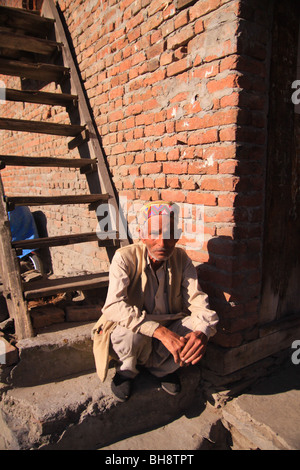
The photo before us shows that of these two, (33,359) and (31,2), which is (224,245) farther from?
(31,2)

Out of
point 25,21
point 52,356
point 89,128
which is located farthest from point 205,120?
point 25,21

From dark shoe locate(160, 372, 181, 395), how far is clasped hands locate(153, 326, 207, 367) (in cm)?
35

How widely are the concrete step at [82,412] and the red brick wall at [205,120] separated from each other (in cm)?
60

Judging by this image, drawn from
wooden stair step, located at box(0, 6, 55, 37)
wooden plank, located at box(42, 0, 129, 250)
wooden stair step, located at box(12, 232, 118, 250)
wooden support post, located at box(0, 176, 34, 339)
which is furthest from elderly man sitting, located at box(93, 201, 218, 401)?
wooden stair step, located at box(0, 6, 55, 37)

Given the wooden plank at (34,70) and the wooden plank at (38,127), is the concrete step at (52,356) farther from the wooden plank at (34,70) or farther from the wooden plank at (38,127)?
the wooden plank at (34,70)

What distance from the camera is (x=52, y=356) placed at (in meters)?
2.24

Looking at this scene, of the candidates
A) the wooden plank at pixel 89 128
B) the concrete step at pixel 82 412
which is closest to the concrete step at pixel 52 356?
the concrete step at pixel 82 412

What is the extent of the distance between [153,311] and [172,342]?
38 centimetres

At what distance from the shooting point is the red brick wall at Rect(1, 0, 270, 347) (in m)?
1.99

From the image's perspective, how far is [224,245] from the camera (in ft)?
7.02

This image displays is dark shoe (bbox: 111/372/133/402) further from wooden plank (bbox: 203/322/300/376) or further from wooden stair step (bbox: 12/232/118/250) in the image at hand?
wooden stair step (bbox: 12/232/118/250)

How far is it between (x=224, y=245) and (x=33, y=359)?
4.92ft

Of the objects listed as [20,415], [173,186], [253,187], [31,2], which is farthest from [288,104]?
[31,2]

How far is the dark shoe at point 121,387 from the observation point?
2064 mm
